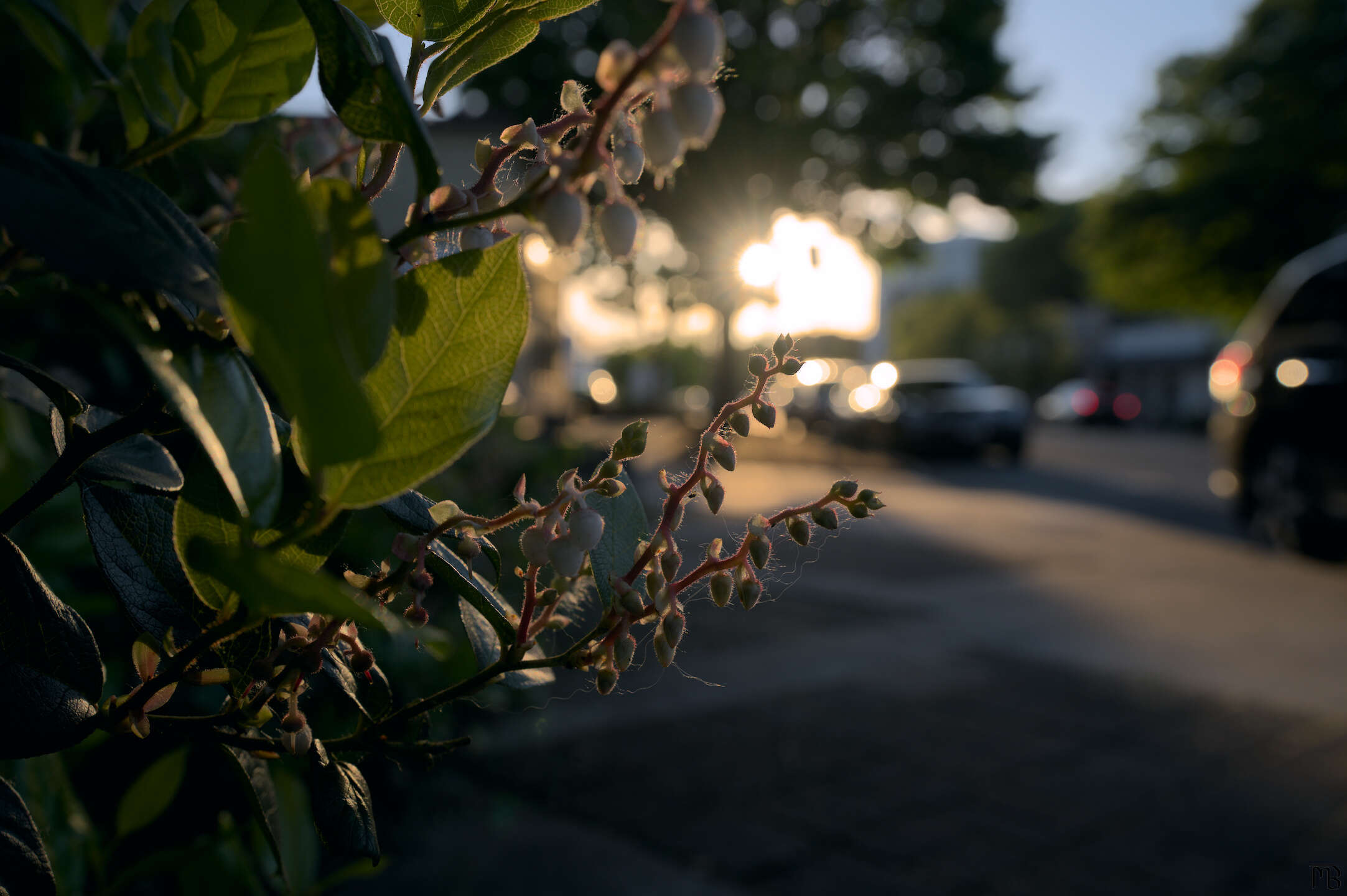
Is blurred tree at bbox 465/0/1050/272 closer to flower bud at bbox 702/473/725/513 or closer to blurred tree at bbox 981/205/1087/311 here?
flower bud at bbox 702/473/725/513

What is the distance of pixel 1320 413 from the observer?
22.5 ft

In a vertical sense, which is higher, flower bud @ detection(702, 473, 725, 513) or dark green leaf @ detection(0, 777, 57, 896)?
flower bud @ detection(702, 473, 725, 513)

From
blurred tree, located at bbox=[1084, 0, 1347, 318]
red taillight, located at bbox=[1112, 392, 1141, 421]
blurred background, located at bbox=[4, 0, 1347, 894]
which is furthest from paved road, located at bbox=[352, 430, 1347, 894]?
red taillight, located at bbox=[1112, 392, 1141, 421]

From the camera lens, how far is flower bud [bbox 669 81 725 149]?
0.42 m

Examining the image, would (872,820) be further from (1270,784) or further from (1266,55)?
(1266,55)

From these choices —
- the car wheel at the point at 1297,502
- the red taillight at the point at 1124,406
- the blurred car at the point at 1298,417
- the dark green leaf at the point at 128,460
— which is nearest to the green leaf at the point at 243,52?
the dark green leaf at the point at 128,460

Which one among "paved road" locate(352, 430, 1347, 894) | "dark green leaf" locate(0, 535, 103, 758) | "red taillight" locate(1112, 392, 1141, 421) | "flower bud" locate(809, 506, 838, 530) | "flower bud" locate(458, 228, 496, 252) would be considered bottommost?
"paved road" locate(352, 430, 1347, 894)

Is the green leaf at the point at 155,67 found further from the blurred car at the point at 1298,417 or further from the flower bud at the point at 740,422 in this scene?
the blurred car at the point at 1298,417

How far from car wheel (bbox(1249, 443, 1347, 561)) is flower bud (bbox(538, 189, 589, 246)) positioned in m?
7.87

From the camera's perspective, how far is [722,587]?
617 mm

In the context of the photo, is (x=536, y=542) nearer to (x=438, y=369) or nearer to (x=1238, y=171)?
(x=438, y=369)

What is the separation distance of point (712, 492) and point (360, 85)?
0.29 metres

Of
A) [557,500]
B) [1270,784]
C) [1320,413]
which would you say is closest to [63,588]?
[557,500]

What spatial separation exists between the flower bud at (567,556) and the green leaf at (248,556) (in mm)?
107
